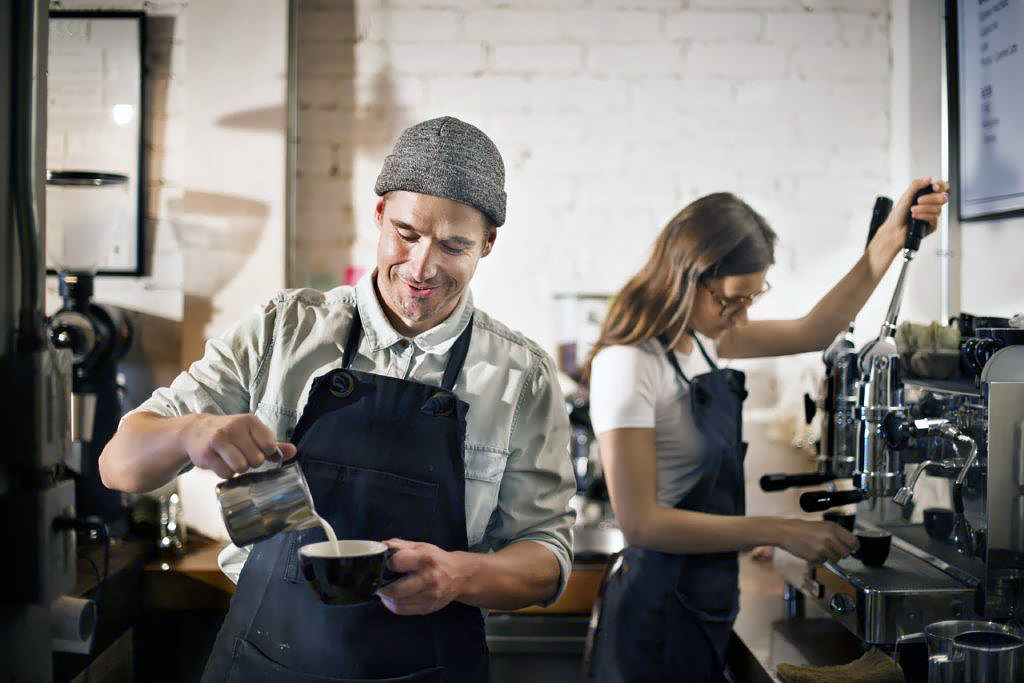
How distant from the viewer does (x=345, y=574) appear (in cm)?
108

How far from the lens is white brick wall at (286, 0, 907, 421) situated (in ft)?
9.02

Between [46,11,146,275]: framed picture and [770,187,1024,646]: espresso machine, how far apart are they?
1937 millimetres

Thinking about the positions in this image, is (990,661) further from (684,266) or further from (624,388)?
(684,266)

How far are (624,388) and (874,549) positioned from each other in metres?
0.54

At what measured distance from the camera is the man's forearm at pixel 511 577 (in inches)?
51.5

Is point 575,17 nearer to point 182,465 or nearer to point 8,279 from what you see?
point 182,465

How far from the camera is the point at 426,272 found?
1.41 m

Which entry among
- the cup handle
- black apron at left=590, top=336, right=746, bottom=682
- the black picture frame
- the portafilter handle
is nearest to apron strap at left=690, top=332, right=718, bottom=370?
black apron at left=590, top=336, right=746, bottom=682

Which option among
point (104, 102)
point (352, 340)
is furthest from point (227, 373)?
point (104, 102)

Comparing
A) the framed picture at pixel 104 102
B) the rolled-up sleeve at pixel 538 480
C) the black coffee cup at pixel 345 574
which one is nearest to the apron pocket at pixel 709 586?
the rolled-up sleeve at pixel 538 480

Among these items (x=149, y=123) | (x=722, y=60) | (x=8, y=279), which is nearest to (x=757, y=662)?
(x=8, y=279)

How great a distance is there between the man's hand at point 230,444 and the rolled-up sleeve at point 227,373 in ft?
0.69

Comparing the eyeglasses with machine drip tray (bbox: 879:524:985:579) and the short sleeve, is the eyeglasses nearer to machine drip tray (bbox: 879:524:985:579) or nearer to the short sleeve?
the short sleeve

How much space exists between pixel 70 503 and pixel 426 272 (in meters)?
0.64
